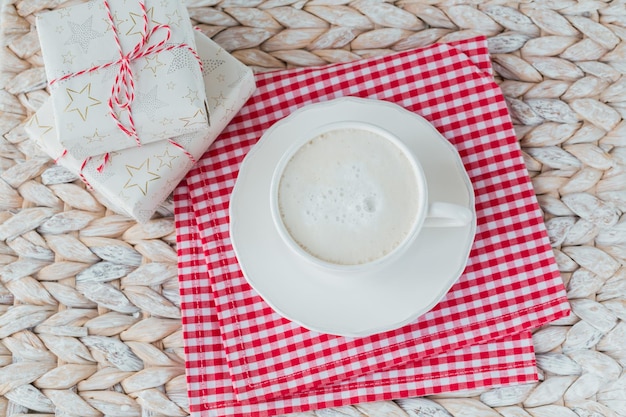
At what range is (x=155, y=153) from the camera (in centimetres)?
101

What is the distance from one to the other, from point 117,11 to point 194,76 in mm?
130

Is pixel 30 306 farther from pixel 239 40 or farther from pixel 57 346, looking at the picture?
pixel 239 40

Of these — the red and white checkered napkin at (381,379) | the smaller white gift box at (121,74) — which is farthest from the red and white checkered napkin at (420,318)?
the smaller white gift box at (121,74)

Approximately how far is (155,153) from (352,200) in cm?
27

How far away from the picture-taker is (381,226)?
0.91 m

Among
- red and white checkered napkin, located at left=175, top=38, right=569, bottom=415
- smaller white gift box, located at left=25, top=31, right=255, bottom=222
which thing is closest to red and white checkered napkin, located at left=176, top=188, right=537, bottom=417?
red and white checkered napkin, located at left=175, top=38, right=569, bottom=415

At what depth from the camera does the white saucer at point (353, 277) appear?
969 mm

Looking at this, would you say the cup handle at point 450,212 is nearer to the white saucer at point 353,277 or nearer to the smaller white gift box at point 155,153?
the white saucer at point 353,277

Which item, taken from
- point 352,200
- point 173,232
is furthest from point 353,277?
point 173,232

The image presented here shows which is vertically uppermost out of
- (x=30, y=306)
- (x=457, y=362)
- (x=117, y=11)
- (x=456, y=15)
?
(x=117, y=11)

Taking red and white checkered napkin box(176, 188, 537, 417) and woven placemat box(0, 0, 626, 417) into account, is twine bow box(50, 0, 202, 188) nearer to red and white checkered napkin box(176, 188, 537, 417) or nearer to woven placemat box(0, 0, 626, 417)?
woven placemat box(0, 0, 626, 417)

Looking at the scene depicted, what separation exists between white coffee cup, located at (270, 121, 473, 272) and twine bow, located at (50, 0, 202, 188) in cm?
19

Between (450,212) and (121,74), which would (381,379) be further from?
(121,74)

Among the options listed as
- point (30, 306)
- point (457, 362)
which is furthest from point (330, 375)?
point (30, 306)
